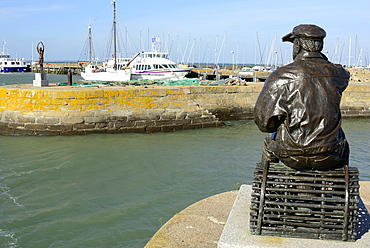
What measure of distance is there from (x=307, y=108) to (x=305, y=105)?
0.03 m

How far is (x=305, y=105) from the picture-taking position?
3.62m

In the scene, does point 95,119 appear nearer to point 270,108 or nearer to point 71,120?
point 71,120

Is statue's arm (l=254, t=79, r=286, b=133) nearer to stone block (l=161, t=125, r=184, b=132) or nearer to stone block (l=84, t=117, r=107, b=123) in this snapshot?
stone block (l=84, t=117, r=107, b=123)

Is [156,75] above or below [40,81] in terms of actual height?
above

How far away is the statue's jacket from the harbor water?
10.6 ft

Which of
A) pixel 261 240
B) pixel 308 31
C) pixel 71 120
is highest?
pixel 308 31

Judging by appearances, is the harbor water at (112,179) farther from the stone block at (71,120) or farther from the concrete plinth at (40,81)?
the concrete plinth at (40,81)

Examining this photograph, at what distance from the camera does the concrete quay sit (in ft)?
11.5

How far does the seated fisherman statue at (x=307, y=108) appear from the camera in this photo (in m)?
3.62

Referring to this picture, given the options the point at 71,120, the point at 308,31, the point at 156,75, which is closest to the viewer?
the point at 308,31

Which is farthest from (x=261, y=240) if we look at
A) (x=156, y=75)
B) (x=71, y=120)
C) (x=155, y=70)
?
(x=155, y=70)

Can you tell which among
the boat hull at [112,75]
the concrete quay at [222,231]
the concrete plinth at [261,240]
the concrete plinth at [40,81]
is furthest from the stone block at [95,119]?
the boat hull at [112,75]

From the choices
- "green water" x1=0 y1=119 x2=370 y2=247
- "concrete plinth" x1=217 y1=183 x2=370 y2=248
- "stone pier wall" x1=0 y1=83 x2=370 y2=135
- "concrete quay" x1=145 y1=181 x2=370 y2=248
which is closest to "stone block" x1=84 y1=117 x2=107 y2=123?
"stone pier wall" x1=0 y1=83 x2=370 y2=135

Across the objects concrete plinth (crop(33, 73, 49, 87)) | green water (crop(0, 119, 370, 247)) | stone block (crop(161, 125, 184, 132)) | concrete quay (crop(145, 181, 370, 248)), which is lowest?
green water (crop(0, 119, 370, 247))
